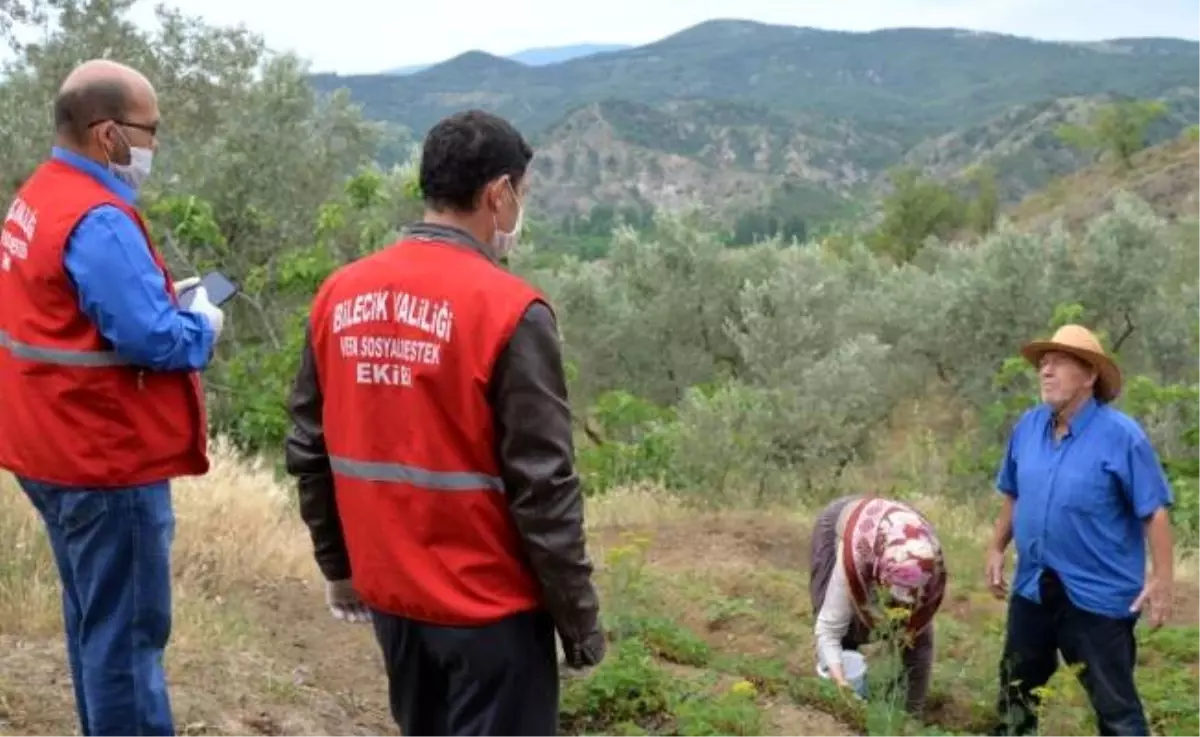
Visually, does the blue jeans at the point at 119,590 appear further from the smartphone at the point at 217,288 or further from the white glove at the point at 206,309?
the smartphone at the point at 217,288

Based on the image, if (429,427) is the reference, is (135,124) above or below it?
above

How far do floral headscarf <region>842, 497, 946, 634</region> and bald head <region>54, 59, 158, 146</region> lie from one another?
2.81 meters

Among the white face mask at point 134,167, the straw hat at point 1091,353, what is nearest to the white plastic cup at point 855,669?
the straw hat at point 1091,353

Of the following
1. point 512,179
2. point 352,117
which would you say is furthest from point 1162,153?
point 512,179

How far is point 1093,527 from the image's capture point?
16.1ft

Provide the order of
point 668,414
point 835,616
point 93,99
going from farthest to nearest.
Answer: point 668,414
point 835,616
point 93,99

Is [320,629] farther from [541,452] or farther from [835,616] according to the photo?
[541,452]

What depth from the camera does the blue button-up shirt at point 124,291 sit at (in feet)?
10.4

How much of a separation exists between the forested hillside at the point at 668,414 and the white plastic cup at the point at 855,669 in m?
0.07

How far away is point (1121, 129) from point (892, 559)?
214ft

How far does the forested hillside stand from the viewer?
16.7 feet

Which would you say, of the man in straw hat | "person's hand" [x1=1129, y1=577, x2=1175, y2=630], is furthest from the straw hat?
"person's hand" [x1=1129, y1=577, x2=1175, y2=630]

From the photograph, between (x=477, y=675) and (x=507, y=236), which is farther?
(x=507, y=236)

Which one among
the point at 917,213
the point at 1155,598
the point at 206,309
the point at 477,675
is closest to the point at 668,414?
the point at 1155,598
